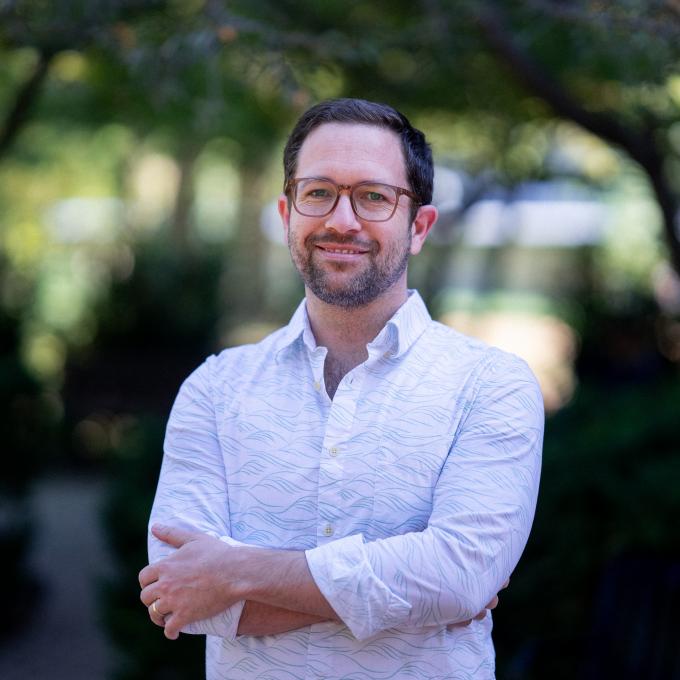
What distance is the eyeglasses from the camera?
7.27ft

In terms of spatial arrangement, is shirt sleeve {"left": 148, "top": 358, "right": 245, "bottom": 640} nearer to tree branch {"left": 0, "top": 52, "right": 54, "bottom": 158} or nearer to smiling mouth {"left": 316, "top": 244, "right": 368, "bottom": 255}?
smiling mouth {"left": 316, "top": 244, "right": 368, "bottom": 255}

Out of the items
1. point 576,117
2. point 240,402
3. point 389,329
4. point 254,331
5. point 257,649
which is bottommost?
point 254,331

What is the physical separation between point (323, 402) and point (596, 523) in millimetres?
1912

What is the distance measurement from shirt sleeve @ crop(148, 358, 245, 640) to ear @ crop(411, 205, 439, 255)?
54 cm

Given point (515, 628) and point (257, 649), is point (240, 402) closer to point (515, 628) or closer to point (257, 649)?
point (257, 649)

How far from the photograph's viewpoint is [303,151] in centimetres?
229

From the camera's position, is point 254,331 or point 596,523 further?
point 254,331

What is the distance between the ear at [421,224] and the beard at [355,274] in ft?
0.34

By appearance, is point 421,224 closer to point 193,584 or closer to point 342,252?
point 342,252

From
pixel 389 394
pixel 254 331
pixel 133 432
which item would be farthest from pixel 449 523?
pixel 254 331

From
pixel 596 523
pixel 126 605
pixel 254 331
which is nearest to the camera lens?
pixel 596 523

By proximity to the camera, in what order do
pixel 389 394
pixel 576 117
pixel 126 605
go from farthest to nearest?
1. pixel 576 117
2. pixel 126 605
3. pixel 389 394

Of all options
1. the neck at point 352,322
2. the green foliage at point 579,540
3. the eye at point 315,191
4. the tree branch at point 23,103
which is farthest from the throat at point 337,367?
the tree branch at point 23,103

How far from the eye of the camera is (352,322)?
2.32 metres
